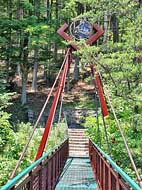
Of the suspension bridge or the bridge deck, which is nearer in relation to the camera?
the suspension bridge

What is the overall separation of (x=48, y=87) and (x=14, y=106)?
4.58 meters

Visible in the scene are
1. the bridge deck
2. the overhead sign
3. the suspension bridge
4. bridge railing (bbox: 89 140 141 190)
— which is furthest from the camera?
the overhead sign

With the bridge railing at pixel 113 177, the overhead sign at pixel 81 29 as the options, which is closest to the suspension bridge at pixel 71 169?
the bridge railing at pixel 113 177

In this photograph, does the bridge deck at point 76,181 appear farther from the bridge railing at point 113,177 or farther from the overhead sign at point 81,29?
the overhead sign at point 81,29

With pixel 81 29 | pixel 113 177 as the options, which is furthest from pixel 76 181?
pixel 81 29

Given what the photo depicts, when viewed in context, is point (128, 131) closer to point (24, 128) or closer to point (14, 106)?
point (24, 128)

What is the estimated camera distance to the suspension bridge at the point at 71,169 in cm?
375

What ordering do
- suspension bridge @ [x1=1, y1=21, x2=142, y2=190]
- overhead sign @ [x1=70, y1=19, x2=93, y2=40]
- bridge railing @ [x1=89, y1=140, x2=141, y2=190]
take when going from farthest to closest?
overhead sign @ [x1=70, y1=19, x2=93, y2=40]
suspension bridge @ [x1=1, y1=21, x2=142, y2=190]
bridge railing @ [x1=89, y1=140, x2=141, y2=190]

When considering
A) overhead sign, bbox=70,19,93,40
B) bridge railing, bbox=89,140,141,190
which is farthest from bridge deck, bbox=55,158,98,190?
overhead sign, bbox=70,19,93,40

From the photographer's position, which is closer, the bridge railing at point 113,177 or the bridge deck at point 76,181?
the bridge railing at point 113,177

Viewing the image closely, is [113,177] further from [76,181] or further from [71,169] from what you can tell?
[71,169]

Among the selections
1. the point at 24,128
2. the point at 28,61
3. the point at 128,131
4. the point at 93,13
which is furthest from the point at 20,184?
the point at 28,61

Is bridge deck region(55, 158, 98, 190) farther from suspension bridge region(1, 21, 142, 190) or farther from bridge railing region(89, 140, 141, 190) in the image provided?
bridge railing region(89, 140, 141, 190)

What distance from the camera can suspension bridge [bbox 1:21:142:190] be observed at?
3.75 metres
